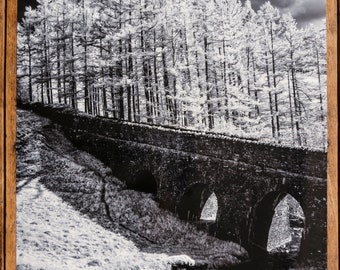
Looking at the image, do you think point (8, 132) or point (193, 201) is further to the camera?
point (193, 201)

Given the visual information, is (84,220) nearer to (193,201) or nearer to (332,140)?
(193,201)

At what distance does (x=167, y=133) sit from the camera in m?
2.13

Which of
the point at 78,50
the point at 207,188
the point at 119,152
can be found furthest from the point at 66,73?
the point at 207,188

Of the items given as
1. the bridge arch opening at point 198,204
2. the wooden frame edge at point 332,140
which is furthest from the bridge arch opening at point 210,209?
the wooden frame edge at point 332,140

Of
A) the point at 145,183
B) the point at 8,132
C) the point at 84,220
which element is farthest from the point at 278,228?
the point at 8,132

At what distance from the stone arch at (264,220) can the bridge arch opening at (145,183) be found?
523 mm

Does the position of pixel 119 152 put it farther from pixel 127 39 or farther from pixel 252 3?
pixel 252 3

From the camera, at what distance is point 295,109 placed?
2.03m

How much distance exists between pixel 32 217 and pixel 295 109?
1.40m

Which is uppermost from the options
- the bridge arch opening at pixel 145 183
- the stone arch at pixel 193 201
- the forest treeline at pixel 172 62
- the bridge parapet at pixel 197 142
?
the forest treeline at pixel 172 62

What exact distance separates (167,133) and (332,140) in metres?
0.81

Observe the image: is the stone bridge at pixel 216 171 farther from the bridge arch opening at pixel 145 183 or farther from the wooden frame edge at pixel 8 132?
the wooden frame edge at pixel 8 132

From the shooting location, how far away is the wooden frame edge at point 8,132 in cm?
182

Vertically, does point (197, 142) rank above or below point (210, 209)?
above
